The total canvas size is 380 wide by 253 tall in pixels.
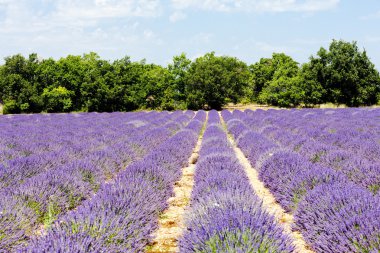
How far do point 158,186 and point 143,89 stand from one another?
106 feet

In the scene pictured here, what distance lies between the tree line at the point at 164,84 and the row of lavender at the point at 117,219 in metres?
30.4

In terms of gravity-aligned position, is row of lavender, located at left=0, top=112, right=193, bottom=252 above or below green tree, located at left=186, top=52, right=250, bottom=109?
below

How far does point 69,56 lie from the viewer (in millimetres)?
38500

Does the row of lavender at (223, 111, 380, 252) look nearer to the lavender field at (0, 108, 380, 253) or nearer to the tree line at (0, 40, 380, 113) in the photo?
the lavender field at (0, 108, 380, 253)

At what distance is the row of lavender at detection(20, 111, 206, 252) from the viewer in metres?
2.40

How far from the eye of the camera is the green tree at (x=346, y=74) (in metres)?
32.7

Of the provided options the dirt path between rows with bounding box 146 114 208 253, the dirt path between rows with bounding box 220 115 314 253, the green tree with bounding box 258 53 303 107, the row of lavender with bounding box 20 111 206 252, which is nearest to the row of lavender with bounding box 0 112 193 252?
the row of lavender with bounding box 20 111 206 252

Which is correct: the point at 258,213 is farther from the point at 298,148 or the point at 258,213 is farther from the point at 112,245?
the point at 298,148

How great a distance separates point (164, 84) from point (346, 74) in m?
17.8

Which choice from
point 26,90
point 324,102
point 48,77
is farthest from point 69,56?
point 324,102

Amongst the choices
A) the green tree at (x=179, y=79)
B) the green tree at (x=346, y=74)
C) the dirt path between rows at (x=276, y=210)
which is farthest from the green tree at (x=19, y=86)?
the dirt path between rows at (x=276, y=210)

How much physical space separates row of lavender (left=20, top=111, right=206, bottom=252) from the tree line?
3043 centimetres

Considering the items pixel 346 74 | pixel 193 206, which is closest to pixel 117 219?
pixel 193 206

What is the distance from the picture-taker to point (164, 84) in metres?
37.2
